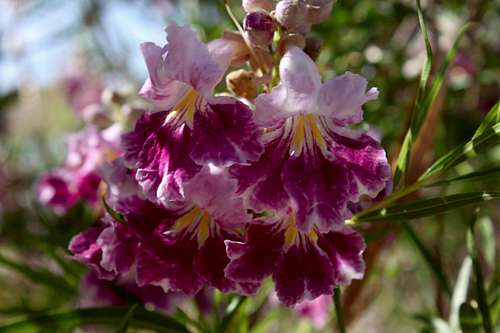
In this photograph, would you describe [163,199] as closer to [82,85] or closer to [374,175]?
[374,175]

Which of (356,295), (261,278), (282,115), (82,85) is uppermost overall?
(282,115)

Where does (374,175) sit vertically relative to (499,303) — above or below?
above

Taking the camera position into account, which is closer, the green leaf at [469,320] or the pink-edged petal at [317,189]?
the pink-edged petal at [317,189]

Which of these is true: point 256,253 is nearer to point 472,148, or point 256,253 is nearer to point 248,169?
point 248,169

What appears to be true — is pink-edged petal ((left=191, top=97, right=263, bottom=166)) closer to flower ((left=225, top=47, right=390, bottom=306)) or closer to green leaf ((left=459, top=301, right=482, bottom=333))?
flower ((left=225, top=47, right=390, bottom=306))

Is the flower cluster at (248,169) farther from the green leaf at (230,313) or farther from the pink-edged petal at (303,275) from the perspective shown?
the green leaf at (230,313)

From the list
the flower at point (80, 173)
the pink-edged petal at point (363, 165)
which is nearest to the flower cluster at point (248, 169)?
the pink-edged petal at point (363, 165)

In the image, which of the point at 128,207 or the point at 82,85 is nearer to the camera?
the point at 128,207

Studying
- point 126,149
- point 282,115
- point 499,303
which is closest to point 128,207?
point 126,149

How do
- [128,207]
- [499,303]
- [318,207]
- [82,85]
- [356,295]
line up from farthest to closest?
1. [82,85]
2. [356,295]
3. [499,303]
4. [128,207]
5. [318,207]
